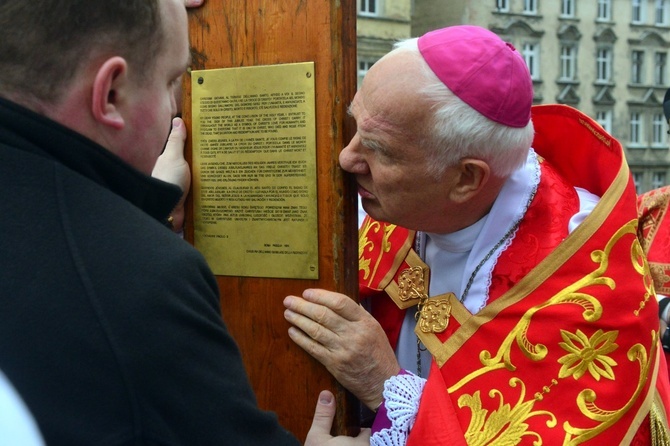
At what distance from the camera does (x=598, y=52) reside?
1335 inches

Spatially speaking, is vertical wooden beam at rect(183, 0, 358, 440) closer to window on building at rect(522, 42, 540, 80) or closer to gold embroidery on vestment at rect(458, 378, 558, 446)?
gold embroidery on vestment at rect(458, 378, 558, 446)

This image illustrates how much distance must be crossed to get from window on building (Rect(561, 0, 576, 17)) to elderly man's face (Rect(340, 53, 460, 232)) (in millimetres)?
33678

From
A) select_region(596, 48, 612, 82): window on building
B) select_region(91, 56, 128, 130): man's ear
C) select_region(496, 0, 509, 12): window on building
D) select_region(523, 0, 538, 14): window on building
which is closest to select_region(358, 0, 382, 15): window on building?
select_region(496, 0, 509, 12): window on building

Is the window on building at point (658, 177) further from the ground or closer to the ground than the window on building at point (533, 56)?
closer to the ground

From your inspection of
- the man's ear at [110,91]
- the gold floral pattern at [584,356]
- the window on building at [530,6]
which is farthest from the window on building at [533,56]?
the man's ear at [110,91]

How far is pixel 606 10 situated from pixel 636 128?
558 centimetres

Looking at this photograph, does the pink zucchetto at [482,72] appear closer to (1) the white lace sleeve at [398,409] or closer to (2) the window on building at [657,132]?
(1) the white lace sleeve at [398,409]

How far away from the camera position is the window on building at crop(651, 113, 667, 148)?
33656 mm

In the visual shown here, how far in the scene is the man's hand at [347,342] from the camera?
2.35 meters

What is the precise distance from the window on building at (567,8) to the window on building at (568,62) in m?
1.55

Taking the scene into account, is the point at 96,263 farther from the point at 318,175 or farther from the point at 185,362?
the point at 318,175

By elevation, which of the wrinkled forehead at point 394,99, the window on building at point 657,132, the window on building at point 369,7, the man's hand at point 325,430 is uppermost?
the window on building at point 369,7

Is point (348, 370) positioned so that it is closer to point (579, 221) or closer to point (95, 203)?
point (579, 221)

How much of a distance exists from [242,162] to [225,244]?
0.29 meters
